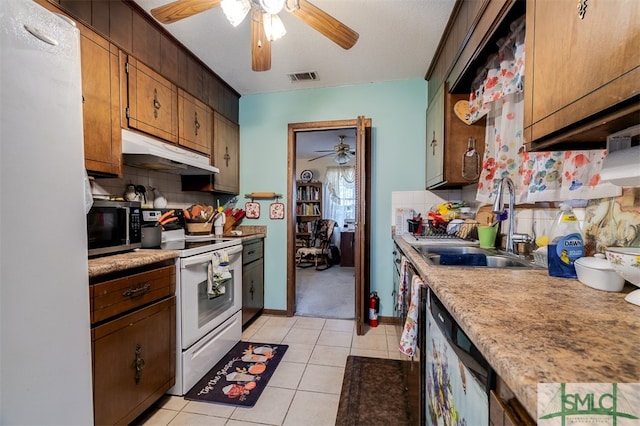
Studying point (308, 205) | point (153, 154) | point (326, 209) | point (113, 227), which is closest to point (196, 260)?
point (113, 227)

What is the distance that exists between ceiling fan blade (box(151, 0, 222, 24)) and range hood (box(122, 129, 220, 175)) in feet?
2.32

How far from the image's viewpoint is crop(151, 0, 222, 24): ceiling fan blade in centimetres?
136

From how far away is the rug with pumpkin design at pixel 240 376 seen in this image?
1.64 metres

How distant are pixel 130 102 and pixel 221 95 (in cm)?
117

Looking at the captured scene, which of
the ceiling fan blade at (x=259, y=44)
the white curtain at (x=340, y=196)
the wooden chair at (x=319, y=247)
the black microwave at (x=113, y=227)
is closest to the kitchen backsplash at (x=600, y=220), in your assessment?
the ceiling fan blade at (x=259, y=44)

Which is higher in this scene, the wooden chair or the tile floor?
the wooden chair

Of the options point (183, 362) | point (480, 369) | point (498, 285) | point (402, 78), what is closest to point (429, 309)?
point (498, 285)

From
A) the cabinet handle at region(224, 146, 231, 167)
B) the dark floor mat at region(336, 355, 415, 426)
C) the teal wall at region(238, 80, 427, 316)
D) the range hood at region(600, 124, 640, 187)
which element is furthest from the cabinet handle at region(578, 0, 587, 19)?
the cabinet handle at region(224, 146, 231, 167)

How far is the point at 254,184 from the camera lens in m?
3.06

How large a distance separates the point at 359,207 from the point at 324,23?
1459 millimetres

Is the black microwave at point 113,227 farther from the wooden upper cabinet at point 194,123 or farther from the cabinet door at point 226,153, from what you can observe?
the cabinet door at point 226,153

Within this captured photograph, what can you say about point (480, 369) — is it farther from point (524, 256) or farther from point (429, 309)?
point (524, 256)

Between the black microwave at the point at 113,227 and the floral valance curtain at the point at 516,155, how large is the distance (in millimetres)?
2116

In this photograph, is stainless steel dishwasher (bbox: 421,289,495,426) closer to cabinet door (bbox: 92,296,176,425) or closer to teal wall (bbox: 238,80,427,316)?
cabinet door (bbox: 92,296,176,425)
